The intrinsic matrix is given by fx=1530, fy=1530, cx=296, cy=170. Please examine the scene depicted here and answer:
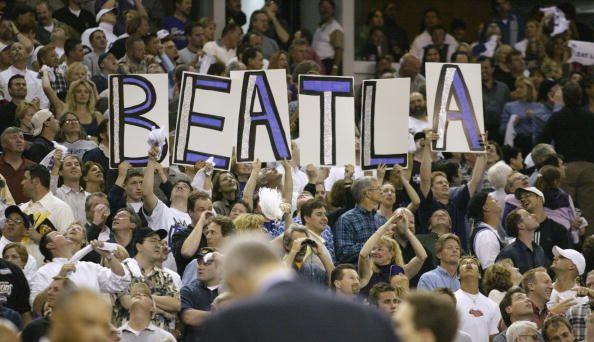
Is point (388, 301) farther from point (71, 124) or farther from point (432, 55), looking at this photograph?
point (432, 55)

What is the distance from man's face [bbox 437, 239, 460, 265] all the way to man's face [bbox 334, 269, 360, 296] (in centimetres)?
128

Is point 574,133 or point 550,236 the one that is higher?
point 574,133

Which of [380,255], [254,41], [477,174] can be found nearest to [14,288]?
[380,255]

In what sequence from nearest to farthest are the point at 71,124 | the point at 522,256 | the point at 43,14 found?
the point at 522,256, the point at 71,124, the point at 43,14

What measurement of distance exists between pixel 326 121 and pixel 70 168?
2.55m

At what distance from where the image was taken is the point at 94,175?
11.8 metres

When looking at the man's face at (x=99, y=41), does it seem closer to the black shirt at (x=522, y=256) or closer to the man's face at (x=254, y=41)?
the man's face at (x=254, y=41)

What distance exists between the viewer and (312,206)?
437 inches

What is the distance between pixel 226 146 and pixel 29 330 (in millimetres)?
4451

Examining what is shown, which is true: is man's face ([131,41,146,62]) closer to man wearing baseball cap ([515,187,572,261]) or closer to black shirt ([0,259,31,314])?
man wearing baseball cap ([515,187,572,261])

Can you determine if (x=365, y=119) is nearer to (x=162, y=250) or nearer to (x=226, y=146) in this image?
(x=226, y=146)

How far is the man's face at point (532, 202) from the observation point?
12873mm

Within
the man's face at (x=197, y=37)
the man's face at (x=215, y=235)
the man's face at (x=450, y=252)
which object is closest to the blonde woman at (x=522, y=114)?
the man's face at (x=197, y=37)

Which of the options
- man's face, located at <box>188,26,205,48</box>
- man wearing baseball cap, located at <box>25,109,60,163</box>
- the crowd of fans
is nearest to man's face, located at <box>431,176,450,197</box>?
the crowd of fans
